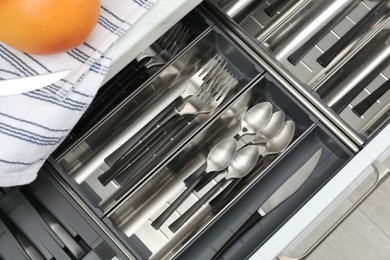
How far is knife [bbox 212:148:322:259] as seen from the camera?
0.83m

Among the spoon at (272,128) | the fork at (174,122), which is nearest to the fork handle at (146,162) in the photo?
the fork at (174,122)

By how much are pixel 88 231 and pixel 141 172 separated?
116 mm

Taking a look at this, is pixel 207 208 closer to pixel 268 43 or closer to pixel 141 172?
pixel 141 172

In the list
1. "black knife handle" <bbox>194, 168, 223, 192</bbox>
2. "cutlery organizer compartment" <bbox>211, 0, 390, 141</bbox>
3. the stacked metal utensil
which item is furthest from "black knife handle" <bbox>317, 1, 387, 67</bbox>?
"black knife handle" <bbox>194, 168, 223, 192</bbox>

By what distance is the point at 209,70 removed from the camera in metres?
0.86

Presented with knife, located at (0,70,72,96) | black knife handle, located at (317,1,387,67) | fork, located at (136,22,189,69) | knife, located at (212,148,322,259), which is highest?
knife, located at (0,70,72,96)

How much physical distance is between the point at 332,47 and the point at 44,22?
17.4 inches

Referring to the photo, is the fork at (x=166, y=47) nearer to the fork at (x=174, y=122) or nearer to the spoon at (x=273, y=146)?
the fork at (x=174, y=122)

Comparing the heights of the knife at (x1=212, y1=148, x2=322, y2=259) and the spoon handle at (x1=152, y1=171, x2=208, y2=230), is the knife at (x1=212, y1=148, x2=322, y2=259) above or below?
below

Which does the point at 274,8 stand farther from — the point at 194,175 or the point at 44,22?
the point at 44,22

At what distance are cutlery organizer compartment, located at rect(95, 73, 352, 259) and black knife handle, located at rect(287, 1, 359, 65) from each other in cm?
8

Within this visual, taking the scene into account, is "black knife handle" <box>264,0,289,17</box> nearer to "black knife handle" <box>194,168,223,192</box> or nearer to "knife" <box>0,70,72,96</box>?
"black knife handle" <box>194,168,223,192</box>

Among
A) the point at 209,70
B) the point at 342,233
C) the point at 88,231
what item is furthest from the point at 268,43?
the point at 342,233

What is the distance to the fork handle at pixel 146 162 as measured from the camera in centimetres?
83
